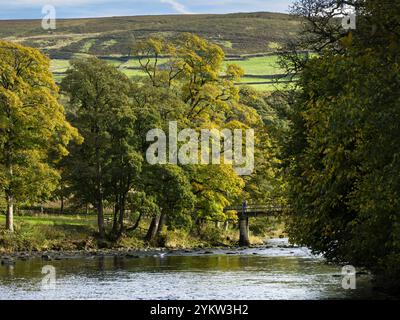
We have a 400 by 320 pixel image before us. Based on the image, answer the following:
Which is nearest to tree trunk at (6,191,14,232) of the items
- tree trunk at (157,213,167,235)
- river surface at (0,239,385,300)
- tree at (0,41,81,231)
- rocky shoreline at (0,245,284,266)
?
tree at (0,41,81,231)

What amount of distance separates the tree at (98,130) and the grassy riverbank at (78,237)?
2189 millimetres

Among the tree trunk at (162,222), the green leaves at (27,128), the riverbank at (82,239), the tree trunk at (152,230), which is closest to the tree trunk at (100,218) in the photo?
the riverbank at (82,239)

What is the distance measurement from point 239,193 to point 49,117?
72.5ft

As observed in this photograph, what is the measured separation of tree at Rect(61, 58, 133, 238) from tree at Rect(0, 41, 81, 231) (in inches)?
156

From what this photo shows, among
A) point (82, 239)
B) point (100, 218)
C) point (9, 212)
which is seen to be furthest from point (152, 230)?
point (9, 212)

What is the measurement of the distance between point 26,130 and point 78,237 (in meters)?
10.7

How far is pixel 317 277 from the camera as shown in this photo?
38.9 meters

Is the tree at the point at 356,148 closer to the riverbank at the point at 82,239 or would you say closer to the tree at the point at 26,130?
the riverbank at the point at 82,239

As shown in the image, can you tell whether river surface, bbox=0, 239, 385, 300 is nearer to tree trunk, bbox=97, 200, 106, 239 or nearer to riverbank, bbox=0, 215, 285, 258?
riverbank, bbox=0, 215, 285, 258

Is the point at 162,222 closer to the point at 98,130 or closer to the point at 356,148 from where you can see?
the point at 98,130

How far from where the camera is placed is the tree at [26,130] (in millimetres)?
57531

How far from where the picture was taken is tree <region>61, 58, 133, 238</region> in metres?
63.7

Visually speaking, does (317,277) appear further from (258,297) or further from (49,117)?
(49,117)
